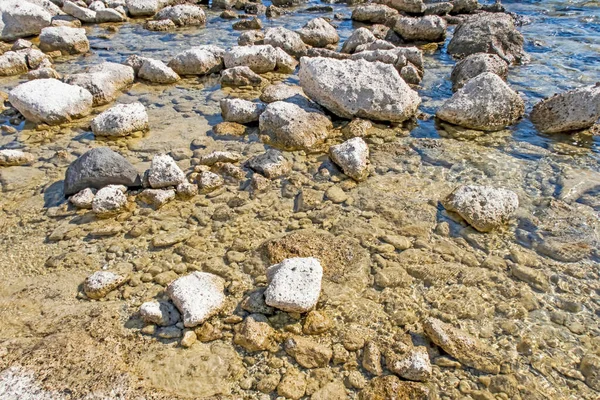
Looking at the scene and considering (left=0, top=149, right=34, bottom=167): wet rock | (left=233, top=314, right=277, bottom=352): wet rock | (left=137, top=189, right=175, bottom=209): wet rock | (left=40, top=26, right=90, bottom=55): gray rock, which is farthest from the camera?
(left=40, top=26, right=90, bottom=55): gray rock

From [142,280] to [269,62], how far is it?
660cm

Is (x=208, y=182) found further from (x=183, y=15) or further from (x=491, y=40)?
(x=183, y=15)

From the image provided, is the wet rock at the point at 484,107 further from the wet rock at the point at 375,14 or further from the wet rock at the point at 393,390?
the wet rock at the point at 375,14

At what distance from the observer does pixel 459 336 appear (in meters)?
3.72

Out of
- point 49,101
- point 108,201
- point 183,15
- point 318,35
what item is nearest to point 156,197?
point 108,201

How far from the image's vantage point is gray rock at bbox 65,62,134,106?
26.9ft

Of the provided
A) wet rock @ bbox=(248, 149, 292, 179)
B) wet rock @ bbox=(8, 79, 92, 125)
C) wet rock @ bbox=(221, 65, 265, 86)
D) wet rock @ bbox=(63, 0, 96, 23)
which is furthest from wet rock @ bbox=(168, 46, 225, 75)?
wet rock @ bbox=(63, 0, 96, 23)

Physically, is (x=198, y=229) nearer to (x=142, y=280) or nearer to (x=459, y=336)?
(x=142, y=280)

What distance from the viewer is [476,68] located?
345 inches

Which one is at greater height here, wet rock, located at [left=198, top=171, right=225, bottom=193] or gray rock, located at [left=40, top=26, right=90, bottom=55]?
gray rock, located at [left=40, top=26, right=90, bottom=55]

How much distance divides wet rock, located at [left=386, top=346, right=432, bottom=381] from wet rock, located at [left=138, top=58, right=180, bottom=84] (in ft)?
25.1

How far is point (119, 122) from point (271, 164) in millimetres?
2731

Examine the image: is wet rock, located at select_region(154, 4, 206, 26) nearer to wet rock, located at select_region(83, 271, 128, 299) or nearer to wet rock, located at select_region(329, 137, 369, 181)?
wet rock, located at select_region(329, 137, 369, 181)

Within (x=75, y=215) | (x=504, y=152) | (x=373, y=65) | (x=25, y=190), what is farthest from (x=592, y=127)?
(x=25, y=190)
